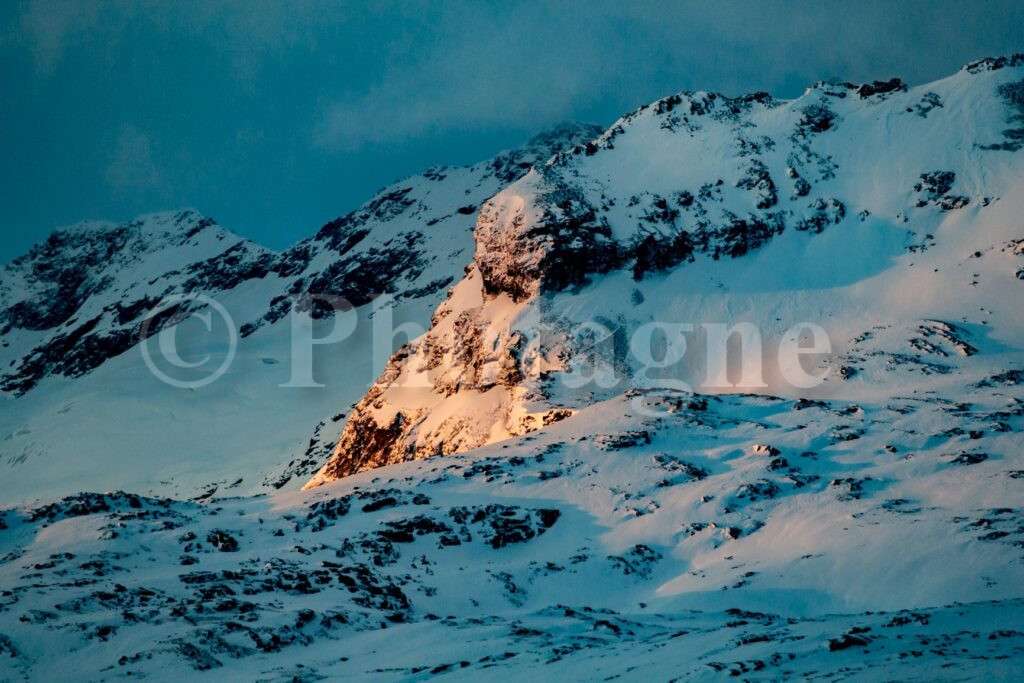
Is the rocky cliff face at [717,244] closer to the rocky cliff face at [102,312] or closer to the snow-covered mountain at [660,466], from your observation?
the snow-covered mountain at [660,466]

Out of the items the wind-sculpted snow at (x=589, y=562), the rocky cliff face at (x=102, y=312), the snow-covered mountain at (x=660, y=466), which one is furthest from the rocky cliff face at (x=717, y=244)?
the rocky cliff face at (x=102, y=312)

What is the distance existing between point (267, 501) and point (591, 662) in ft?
91.4

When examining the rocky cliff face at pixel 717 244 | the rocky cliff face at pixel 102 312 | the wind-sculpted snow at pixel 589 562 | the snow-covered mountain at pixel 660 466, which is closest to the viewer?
the wind-sculpted snow at pixel 589 562

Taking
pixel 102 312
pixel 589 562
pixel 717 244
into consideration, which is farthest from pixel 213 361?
pixel 589 562

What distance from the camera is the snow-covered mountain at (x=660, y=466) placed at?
2330 cm

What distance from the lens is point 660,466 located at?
43.2 meters

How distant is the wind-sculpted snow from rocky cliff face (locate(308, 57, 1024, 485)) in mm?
18418

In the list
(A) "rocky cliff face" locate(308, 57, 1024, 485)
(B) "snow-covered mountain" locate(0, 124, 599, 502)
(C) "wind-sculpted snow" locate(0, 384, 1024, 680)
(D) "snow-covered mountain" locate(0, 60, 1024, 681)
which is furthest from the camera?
(B) "snow-covered mountain" locate(0, 124, 599, 502)

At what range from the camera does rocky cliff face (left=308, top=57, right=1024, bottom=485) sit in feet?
229

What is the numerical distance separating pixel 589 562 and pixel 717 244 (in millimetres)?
54268

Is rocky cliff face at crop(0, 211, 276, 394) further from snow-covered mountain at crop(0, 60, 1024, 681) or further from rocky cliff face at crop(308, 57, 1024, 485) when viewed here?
rocky cliff face at crop(308, 57, 1024, 485)

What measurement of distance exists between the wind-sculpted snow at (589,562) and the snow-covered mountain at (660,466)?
0.17 m

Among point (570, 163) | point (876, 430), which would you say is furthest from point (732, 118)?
point (876, 430)

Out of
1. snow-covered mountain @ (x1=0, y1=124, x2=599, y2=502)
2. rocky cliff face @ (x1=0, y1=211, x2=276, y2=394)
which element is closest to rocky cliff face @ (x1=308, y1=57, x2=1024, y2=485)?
snow-covered mountain @ (x1=0, y1=124, x2=599, y2=502)
